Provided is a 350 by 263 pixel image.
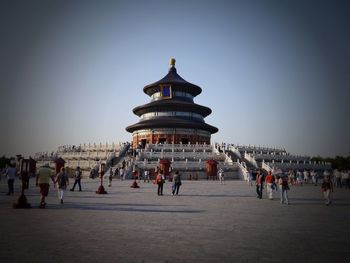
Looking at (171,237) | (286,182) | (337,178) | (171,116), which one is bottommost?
(171,237)

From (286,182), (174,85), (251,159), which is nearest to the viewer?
(286,182)

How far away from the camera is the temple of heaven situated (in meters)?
53.3

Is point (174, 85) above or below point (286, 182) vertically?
above

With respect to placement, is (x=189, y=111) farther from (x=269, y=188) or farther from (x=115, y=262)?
(x=115, y=262)

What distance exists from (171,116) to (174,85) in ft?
25.4

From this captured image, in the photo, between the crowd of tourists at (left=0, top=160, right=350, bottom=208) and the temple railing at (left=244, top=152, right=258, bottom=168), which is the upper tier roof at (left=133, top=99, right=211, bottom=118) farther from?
the crowd of tourists at (left=0, top=160, right=350, bottom=208)

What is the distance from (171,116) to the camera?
56250 millimetres

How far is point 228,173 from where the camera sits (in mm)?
32219

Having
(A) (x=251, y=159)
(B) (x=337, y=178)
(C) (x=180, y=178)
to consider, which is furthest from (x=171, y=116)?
(C) (x=180, y=178)

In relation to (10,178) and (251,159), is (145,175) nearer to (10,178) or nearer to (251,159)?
(251,159)

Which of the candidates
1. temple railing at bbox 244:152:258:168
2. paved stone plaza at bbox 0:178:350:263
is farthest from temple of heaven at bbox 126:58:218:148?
paved stone plaza at bbox 0:178:350:263

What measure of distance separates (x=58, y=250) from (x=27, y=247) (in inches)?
24.3

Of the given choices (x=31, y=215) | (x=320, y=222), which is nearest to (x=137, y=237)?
(x=31, y=215)

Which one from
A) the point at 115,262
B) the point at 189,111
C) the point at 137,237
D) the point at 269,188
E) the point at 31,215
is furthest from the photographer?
the point at 189,111
